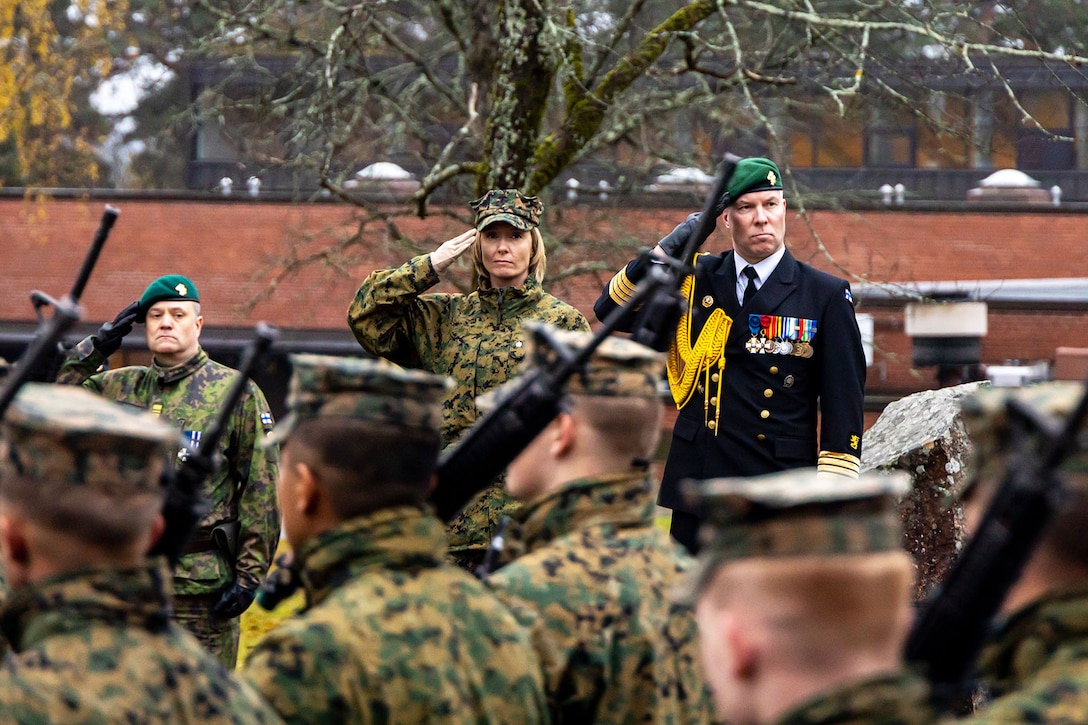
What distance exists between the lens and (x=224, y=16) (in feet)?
36.8

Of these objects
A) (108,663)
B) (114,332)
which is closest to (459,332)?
(114,332)

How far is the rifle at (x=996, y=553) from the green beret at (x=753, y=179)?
2.89 meters

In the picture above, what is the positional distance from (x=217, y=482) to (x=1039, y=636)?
164 inches

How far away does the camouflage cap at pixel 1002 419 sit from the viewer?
2441 millimetres

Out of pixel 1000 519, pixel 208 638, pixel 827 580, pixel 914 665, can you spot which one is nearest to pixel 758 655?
pixel 827 580

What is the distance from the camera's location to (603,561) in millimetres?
3277

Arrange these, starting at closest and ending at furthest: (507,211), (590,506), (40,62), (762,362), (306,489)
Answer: (306,489)
(590,506)
(762,362)
(507,211)
(40,62)

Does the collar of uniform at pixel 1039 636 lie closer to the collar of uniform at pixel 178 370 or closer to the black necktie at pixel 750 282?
the black necktie at pixel 750 282

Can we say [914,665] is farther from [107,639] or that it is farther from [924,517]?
[924,517]

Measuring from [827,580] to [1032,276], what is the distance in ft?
78.7

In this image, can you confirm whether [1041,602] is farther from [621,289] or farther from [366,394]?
[621,289]

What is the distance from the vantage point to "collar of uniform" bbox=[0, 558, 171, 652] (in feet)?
7.98

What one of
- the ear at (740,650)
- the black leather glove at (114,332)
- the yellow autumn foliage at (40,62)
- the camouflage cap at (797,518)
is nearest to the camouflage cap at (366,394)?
the camouflage cap at (797,518)

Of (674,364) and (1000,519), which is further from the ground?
(674,364)
